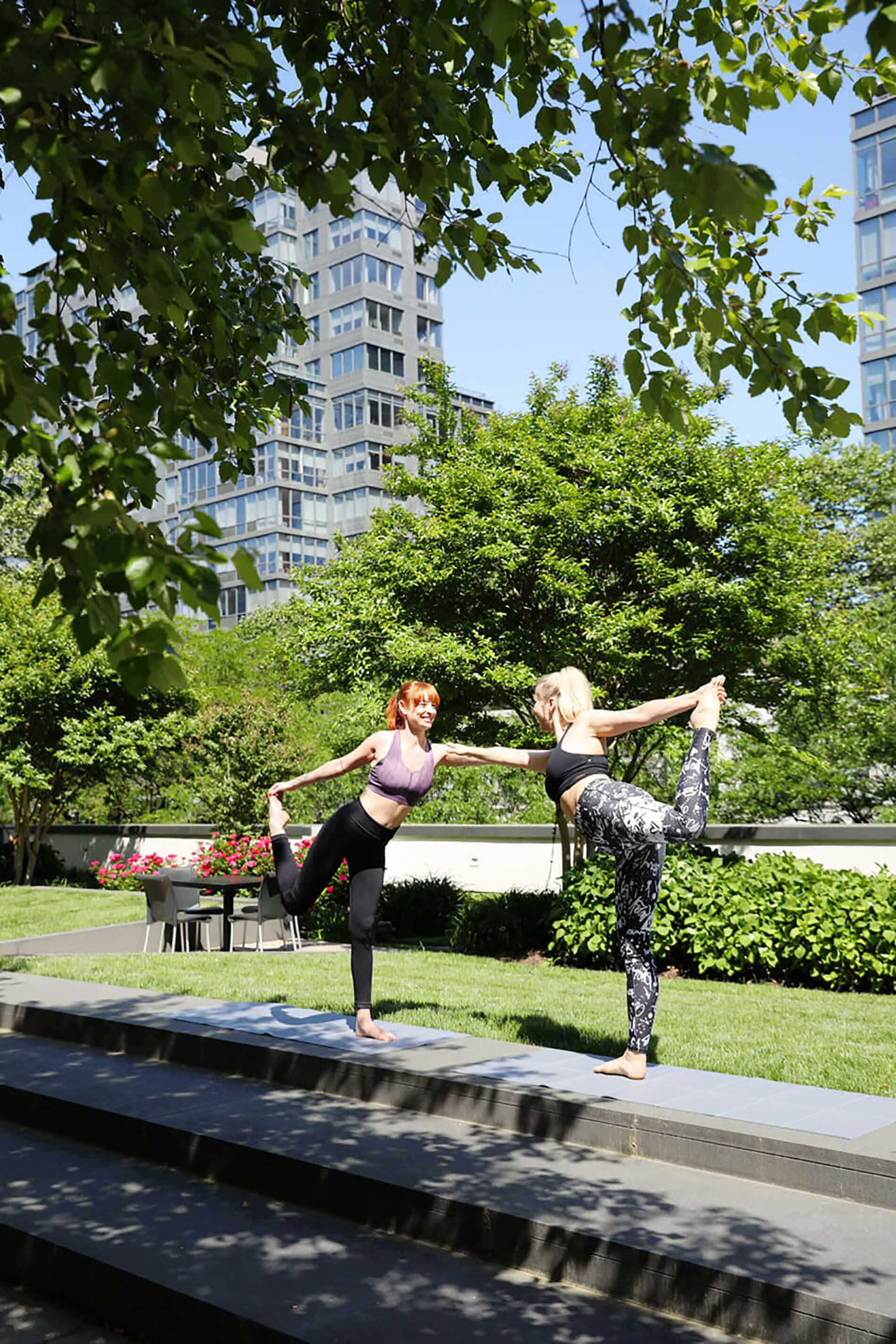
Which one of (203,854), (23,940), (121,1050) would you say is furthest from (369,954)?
(203,854)

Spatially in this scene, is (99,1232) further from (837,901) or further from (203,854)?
(203,854)

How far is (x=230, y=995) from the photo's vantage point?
998cm

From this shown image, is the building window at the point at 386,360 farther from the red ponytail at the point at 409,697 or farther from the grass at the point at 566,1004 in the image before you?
the red ponytail at the point at 409,697

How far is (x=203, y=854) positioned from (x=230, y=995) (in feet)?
32.4

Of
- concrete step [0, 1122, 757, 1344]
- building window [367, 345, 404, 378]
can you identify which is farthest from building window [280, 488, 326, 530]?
concrete step [0, 1122, 757, 1344]

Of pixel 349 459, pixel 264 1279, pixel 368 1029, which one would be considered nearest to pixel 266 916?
pixel 368 1029

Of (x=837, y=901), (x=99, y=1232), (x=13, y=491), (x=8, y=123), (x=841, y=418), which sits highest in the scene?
(x=8, y=123)

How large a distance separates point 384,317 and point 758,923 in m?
58.8

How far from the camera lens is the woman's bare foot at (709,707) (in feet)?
20.5

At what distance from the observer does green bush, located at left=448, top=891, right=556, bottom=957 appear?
14.9m

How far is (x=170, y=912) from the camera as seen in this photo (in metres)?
15.6

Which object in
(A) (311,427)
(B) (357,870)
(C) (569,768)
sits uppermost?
(A) (311,427)

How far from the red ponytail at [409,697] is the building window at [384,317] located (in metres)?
60.7

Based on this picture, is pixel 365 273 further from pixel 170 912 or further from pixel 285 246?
pixel 170 912
